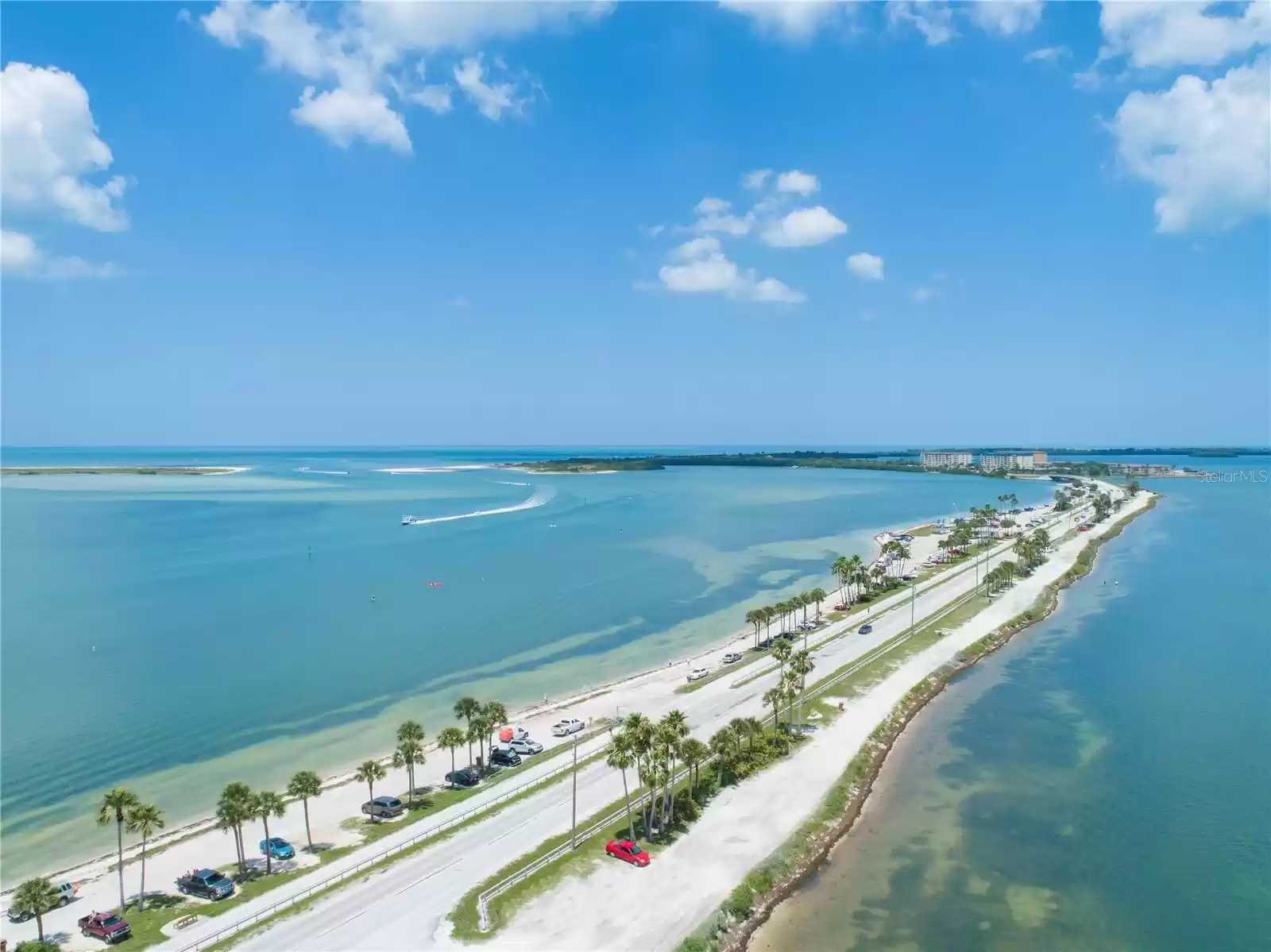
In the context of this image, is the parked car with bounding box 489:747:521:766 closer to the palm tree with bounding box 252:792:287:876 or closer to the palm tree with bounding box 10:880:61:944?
the palm tree with bounding box 252:792:287:876

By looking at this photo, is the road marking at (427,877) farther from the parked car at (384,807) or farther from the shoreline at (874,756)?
the shoreline at (874,756)

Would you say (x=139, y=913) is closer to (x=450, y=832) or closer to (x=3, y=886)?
(x=3, y=886)

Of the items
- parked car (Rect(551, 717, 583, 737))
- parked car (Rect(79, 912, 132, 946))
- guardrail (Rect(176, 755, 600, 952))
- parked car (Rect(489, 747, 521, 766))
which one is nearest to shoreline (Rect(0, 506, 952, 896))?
parked car (Rect(551, 717, 583, 737))

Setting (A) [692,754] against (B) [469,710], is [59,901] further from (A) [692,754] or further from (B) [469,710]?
(A) [692,754]

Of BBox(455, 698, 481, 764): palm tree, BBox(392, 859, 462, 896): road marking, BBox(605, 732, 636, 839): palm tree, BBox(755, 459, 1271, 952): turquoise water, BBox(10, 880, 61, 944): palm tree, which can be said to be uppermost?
BBox(605, 732, 636, 839): palm tree

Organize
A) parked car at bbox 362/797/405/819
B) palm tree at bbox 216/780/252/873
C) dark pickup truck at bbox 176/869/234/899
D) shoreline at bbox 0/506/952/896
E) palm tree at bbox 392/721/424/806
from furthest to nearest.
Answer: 1. parked car at bbox 362/797/405/819
2. palm tree at bbox 392/721/424/806
3. shoreline at bbox 0/506/952/896
4. palm tree at bbox 216/780/252/873
5. dark pickup truck at bbox 176/869/234/899

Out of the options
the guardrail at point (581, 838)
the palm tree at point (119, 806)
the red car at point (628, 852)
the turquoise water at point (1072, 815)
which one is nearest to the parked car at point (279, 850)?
the palm tree at point (119, 806)
